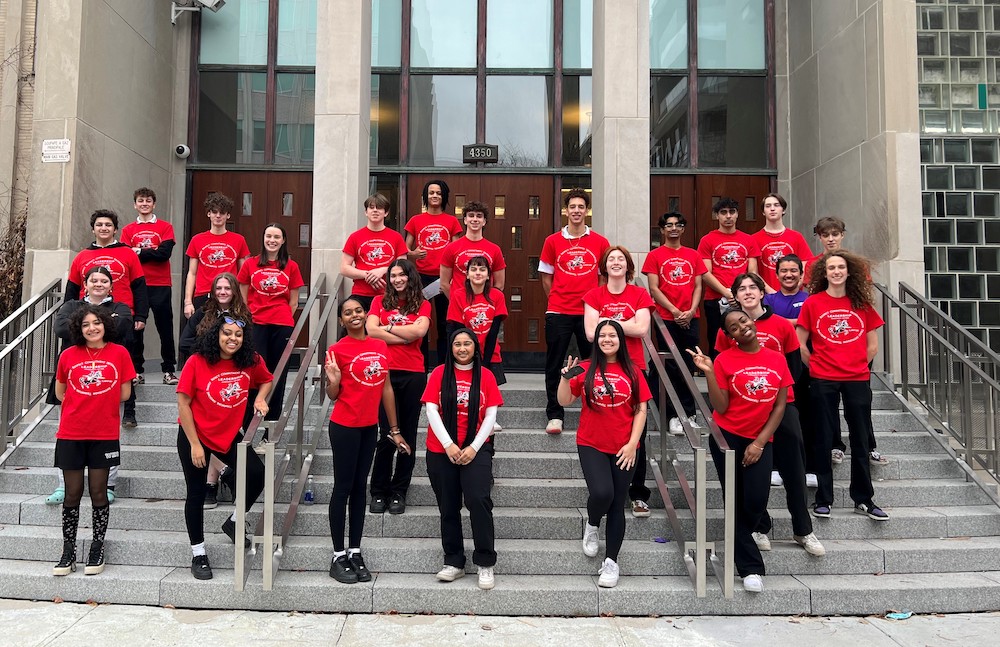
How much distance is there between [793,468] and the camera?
4703 mm

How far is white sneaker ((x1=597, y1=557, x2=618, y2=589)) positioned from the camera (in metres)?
4.44

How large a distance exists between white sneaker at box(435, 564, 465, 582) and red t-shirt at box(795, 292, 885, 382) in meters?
3.13

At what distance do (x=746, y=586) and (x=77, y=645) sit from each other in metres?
4.06

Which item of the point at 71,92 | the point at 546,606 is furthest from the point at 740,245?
the point at 71,92

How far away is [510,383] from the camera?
7543 mm

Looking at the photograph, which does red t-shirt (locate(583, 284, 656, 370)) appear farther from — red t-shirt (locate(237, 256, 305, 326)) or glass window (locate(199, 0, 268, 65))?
glass window (locate(199, 0, 268, 65))

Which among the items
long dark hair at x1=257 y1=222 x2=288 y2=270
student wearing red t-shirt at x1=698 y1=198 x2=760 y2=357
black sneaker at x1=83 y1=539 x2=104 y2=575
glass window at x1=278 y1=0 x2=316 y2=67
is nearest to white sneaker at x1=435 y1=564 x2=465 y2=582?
black sneaker at x1=83 y1=539 x2=104 y2=575

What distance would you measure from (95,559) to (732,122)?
9709mm

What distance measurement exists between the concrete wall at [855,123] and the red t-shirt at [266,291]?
6648mm

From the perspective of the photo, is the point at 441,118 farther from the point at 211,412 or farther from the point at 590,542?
the point at 590,542

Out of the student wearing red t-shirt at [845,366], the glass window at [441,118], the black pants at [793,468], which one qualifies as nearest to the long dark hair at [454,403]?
the black pants at [793,468]

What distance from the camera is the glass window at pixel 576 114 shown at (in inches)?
399

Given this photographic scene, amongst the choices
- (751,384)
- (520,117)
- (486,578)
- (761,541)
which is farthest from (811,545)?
(520,117)

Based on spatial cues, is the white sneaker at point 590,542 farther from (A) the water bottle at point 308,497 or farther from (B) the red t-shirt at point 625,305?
(A) the water bottle at point 308,497
